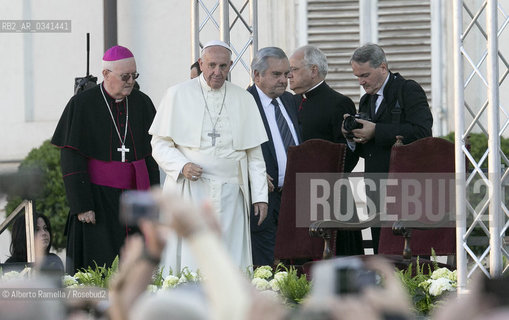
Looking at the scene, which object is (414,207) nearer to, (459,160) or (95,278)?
(459,160)

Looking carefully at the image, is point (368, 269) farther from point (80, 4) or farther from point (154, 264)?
point (80, 4)

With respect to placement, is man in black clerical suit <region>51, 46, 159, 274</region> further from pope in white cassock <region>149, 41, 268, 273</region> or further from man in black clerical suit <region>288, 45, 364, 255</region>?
man in black clerical suit <region>288, 45, 364, 255</region>

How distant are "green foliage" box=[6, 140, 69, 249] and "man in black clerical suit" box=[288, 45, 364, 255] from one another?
4574 mm

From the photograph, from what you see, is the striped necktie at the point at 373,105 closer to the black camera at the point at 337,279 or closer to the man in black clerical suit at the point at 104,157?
the man in black clerical suit at the point at 104,157

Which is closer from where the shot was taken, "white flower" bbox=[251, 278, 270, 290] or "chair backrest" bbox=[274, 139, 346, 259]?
"white flower" bbox=[251, 278, 270, 290]

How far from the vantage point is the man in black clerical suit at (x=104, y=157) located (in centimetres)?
664

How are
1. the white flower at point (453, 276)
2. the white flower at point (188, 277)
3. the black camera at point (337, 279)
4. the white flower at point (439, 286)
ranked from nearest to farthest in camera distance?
1. the black camera at point (337, 279)
2. the white flower at point (439, 286)
3. the white flower at point (188, 277)
4. the white flower at point (453, 276)

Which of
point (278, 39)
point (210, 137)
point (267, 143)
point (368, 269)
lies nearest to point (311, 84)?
point (267, 143)

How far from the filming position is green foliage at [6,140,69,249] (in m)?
11.1

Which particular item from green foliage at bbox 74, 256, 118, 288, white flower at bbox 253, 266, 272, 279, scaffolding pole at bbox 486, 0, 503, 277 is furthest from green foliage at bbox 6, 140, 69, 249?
scaffolding pole at bbox 486, 0, 503, 277

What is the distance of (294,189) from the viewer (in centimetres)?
669

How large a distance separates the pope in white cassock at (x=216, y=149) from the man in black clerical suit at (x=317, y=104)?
72 cm

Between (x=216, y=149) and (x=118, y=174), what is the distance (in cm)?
78

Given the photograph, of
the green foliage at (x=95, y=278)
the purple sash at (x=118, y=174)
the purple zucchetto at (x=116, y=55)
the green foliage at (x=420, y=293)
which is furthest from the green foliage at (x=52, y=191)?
the green foliage at (x=420, y=293)
